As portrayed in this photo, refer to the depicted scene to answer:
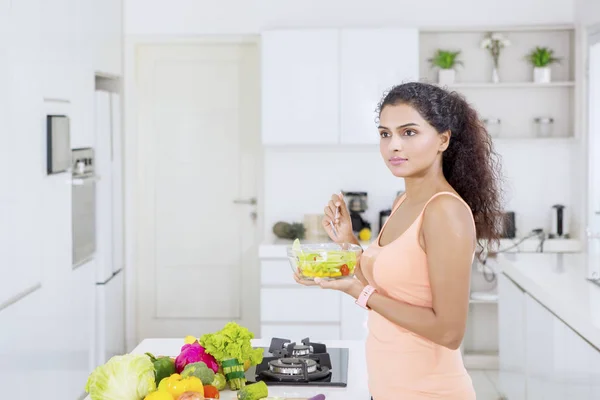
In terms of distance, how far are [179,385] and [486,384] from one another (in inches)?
150

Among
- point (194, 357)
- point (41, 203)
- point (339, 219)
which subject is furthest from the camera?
point (41, 203)

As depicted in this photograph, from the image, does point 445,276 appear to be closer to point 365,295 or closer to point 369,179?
point 365,295

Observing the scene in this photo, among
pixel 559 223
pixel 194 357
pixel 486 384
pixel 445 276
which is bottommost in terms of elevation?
pixel 486 384

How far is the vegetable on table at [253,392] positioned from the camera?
2.08 m

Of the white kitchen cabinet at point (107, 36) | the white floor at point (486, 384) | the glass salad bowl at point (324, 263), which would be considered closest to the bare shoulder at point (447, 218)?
the glass salad bowl at point (324, 263)

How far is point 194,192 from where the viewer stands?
19.9 feet

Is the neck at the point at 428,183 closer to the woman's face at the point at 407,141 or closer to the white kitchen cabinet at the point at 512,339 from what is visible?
the woman's face at the point at 407,141

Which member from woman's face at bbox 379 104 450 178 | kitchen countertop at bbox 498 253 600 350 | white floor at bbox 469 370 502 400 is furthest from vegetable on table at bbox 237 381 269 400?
white floor at bbox 469 370 502 400

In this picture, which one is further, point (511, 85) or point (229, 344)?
point (511, 85)

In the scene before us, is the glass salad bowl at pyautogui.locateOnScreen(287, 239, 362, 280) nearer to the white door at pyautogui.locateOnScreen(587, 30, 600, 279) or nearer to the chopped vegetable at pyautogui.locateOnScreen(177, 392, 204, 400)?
the chopped vegetable at pyautogui.locateOnScreen(177, 392, 204, 400)

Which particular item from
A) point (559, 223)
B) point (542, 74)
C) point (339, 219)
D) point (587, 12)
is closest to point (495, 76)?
point (542, 74)

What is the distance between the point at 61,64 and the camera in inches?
175

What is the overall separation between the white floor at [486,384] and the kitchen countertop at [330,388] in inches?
103

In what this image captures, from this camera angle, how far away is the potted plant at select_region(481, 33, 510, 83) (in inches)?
226
